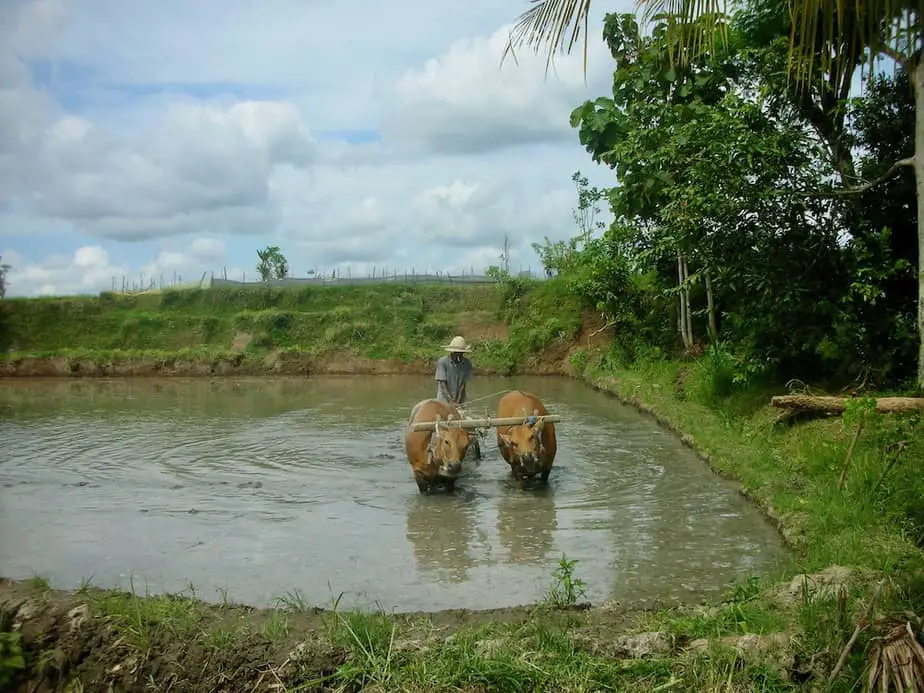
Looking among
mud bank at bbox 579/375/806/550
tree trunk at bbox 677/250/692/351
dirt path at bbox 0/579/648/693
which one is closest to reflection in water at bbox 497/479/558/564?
dirt path at bbox 0/579/648/693

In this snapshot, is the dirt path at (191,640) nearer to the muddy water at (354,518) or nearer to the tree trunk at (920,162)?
the muddy water at (354,518)

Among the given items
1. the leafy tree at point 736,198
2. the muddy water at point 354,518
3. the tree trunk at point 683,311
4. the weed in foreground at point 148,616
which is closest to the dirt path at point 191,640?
the weed in foreground at point 148,616

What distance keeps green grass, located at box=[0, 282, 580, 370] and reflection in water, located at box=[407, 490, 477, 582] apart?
18.6m

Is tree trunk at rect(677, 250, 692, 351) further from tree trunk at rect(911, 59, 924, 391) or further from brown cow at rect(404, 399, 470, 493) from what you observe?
brown cow at rect(404, 399, 470, 493)

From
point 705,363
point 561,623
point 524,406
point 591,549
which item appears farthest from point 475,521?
point 705,363

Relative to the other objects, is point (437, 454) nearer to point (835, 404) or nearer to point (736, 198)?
point (835, 404)

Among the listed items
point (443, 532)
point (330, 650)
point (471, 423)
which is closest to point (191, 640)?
point (330, 650)

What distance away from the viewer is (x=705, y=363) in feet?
54.7

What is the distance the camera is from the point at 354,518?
9383mm

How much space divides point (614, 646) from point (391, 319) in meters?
28.3

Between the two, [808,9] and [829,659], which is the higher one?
[808,9]

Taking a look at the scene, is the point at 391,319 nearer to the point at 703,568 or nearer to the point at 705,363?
the point at 705,363

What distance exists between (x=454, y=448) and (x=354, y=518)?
148cm

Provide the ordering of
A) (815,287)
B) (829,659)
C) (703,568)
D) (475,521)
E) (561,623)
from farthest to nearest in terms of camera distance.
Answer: (815,287) → (475,521) → (703,568) → (561,623) → (829,659)
